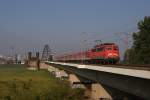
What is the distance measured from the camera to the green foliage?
7956 centimetres

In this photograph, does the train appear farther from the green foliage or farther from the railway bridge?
the green foliage

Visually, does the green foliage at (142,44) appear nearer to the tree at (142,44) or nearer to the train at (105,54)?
the tree at (142,44)

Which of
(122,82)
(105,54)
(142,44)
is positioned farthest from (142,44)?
(122,82)

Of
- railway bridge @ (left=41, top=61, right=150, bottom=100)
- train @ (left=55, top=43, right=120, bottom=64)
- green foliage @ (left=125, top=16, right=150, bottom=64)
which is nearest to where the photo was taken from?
railway bridge @ (left=41, top=61, right=150, bottom=100)

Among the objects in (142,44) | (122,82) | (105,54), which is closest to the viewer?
→ (122,82)

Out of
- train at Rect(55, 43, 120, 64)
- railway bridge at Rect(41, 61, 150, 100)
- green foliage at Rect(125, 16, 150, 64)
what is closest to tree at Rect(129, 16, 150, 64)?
green foliage at Rect(125, 16, 150, 64)

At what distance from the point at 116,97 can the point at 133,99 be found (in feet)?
6.11

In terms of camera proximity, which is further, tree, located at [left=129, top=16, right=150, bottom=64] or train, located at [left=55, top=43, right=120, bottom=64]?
tree, located at [left=129, top=16, right=150, bottom=64]

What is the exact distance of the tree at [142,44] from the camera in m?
79.7

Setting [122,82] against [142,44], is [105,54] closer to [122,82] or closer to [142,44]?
[122,82]

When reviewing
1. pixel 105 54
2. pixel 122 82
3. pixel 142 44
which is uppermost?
pixel 142 44

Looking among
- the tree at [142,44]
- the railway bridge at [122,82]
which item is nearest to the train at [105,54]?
the railway bridge at [122,82]

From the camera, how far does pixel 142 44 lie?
8294 cm

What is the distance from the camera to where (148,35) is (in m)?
83.6
